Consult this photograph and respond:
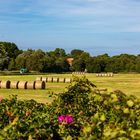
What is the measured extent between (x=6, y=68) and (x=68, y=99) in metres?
110

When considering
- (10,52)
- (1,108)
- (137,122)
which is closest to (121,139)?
(137,122)

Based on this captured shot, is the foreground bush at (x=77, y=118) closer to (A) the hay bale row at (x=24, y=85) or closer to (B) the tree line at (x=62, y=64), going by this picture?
(A) the hay bale row at (x=24, y=85)

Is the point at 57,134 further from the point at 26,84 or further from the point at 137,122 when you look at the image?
the point at 26,84

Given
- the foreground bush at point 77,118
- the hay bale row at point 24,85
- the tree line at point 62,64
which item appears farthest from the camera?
the tree line at point 62,64

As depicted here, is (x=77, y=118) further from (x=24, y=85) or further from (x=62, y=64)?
(x=62, y=64)

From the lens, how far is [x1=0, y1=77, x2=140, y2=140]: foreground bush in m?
4.48

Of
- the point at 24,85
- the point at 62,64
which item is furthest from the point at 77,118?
the point at 62,64

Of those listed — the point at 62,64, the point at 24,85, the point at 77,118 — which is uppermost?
the point at 62,64

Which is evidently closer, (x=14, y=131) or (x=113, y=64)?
(x=14, y=131)

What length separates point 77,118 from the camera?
268 inches

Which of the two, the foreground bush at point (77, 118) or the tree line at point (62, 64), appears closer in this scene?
the foreground bush at point (77, 118)

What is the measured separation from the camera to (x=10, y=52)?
464 feet

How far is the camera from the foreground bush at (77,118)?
4480mm

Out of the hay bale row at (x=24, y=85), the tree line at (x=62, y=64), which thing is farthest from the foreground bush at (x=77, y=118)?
the tree line at (x=62, y=64)
